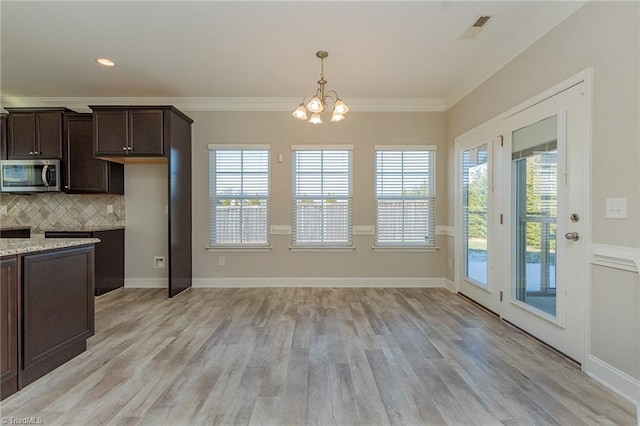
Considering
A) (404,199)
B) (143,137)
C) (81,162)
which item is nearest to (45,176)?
(81,162)

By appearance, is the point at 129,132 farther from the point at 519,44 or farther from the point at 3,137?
the point at 519,44

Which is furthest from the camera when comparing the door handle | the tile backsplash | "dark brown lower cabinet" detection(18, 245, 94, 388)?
the tile backsplash

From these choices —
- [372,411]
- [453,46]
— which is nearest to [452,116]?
[453,46]

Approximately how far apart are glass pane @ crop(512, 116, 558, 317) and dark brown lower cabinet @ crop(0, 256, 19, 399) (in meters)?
3.97

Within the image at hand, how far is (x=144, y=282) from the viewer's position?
4570mm

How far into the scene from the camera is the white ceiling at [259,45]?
2.51m

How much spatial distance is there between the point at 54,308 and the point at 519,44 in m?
4.58

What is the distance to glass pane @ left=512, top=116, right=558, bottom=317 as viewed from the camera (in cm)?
253

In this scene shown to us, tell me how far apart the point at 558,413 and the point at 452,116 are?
377cm

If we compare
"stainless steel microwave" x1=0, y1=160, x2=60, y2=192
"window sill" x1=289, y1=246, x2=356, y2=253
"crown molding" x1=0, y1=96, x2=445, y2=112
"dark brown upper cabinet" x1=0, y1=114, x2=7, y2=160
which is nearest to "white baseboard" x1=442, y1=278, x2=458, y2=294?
"window sill" x1=289, y1=246, x2=356, y2=253

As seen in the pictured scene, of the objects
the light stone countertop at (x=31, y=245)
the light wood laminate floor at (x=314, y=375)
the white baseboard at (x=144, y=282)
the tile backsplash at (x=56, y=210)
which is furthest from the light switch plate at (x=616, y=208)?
the tile backsplash at (x=56, y=210)

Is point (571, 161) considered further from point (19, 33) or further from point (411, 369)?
point (19, 33)

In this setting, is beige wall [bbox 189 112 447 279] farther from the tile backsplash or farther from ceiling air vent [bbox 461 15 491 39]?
ceiling air vent [bbox 461 15 491 39]

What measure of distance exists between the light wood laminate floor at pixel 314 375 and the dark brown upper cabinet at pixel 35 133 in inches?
Answer: 99.1
